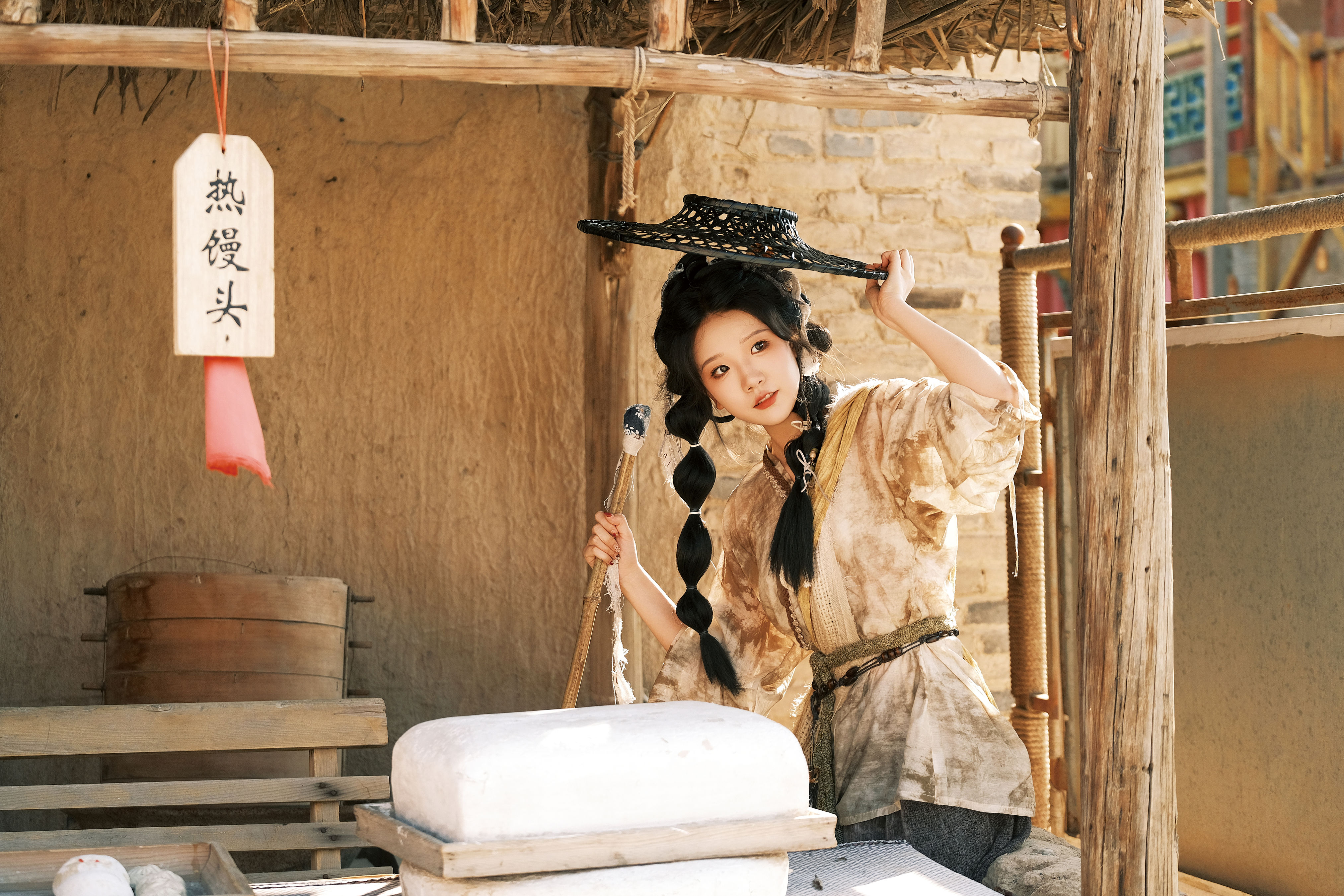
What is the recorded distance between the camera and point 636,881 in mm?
1892

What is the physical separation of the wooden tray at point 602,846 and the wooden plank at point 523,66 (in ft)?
4.39

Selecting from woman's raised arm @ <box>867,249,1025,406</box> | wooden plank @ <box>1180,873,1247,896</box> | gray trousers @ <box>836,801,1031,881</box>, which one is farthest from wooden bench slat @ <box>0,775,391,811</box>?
wooden plank @ <box>1180,873,1247,896</box>

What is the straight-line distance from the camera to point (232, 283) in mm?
2258

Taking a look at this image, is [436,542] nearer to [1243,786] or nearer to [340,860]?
[340,860]

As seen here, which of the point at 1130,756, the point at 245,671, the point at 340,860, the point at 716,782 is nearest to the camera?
the point at 716,782

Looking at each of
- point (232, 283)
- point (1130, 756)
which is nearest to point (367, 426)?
point (232, 283)

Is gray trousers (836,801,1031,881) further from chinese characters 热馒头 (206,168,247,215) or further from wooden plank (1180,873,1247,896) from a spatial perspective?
chinese characters 热馒头 (206,168,247,215)

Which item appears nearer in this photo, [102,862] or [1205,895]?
[102,862]

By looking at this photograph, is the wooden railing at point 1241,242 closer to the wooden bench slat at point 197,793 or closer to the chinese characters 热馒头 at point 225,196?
the chinese characters 热馒头 at point 225,196

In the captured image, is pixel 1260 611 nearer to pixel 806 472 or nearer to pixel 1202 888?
pixel 1202 888

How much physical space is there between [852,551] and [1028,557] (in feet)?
3.71

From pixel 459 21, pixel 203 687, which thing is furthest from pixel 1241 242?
pixel 203 687

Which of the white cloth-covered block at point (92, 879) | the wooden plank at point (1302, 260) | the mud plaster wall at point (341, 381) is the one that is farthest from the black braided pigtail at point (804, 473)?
the wooden plank at point (1302, 260)

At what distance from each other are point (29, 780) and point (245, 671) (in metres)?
1.00
